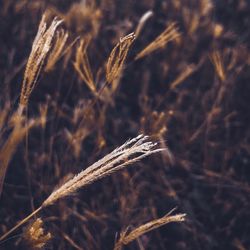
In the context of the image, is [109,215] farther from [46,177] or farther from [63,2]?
[63,2]

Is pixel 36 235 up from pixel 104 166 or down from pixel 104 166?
down

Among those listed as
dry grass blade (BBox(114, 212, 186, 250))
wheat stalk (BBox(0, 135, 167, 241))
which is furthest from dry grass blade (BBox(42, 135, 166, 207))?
dry grass blade (BBox(114, 212, 186, 250))

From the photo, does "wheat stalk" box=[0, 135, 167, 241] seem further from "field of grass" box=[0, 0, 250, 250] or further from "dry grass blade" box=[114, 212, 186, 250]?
"field of grass" box=[0, 0, 250, 250]

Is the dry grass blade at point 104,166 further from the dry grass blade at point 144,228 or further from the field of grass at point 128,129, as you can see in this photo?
the field of grass at point 128,129

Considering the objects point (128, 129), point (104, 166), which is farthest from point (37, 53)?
point (128, 129)

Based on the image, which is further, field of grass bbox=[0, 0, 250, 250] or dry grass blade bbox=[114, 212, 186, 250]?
field of grass bbox=[0, 0, 250, 250]

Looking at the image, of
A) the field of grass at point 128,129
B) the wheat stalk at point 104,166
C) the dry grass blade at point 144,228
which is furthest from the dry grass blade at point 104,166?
the field of grass at point 128,129

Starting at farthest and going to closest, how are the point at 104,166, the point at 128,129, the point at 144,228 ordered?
the point at 128,129 → the point at 144,228 → the point at 104,166

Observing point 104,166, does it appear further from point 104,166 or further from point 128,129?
point 128,129
